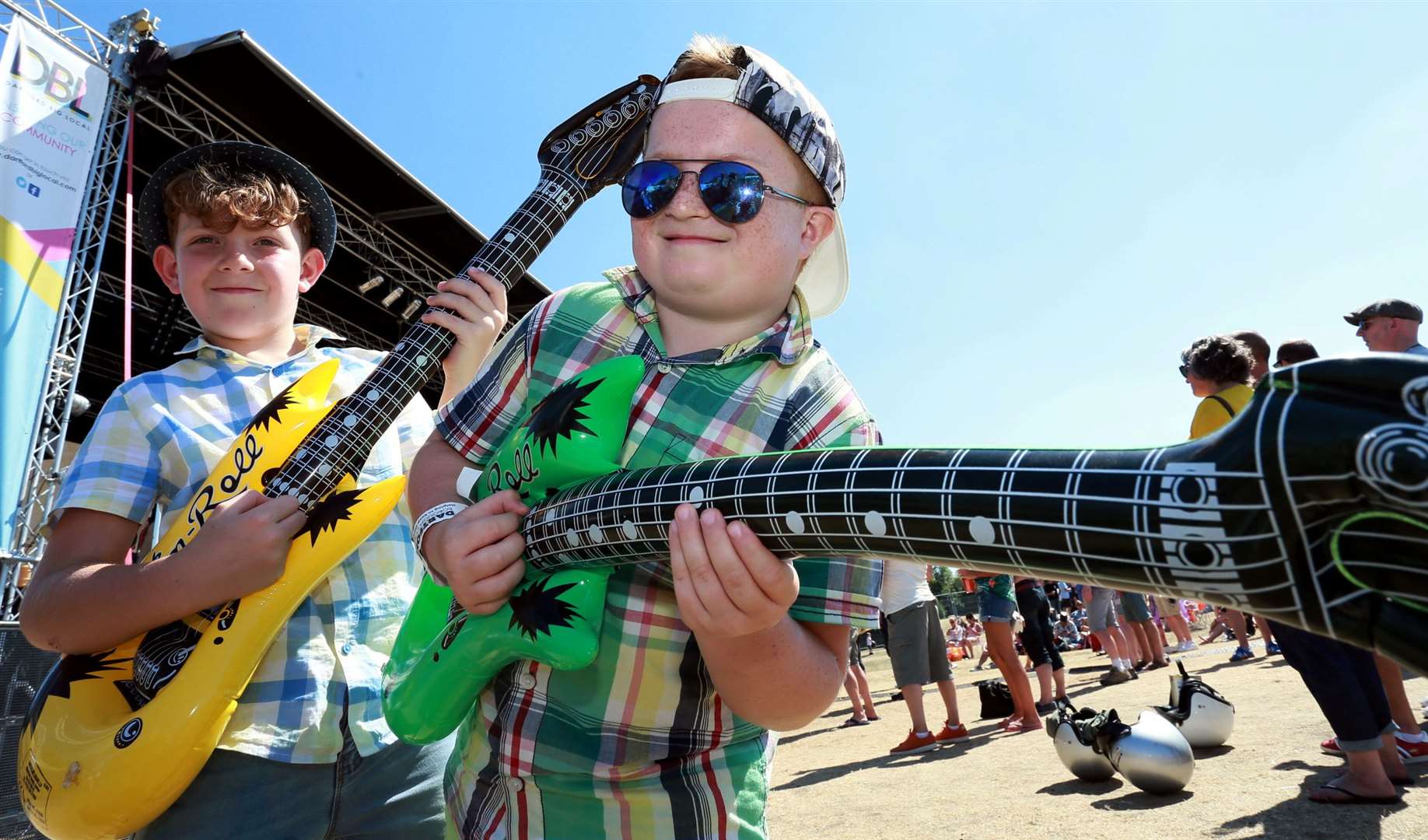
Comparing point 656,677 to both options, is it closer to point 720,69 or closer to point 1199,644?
point 720,69

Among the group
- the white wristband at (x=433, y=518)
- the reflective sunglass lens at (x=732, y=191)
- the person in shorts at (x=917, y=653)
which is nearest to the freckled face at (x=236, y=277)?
the white wristband at (x=433, y=518)

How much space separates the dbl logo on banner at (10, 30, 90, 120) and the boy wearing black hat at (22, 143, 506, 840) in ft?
26.4

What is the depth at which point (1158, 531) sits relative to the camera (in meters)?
0.82

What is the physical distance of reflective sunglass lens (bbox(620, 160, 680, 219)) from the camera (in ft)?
5.25

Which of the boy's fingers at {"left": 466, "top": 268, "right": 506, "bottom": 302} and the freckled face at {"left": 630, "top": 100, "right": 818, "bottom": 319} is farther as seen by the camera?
the boy's fingers at {"left": 466, "top": 268, "right": 506, "bottom": 302}

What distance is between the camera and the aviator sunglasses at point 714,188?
1.56 meters

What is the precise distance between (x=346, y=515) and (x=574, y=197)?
967 mm

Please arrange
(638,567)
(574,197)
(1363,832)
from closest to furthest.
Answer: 1. (638,567)
2. (574,197)
3. (1363,832)

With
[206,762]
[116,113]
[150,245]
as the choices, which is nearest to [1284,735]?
[206,762]

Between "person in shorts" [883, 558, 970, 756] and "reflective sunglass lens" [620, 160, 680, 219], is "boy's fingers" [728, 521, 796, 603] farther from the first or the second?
"person in shorts" [883, 558, 970, 756]

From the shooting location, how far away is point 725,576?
118cm

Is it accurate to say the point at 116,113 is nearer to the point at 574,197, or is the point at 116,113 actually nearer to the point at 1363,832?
the point at 574,197

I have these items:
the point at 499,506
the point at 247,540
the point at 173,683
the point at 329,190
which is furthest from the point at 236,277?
the point at 329,190

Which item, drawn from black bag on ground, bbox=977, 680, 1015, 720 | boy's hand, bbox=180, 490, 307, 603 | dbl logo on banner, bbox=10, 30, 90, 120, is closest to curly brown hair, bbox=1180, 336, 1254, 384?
boy's hand, bbox=180, 490, 307, 603
